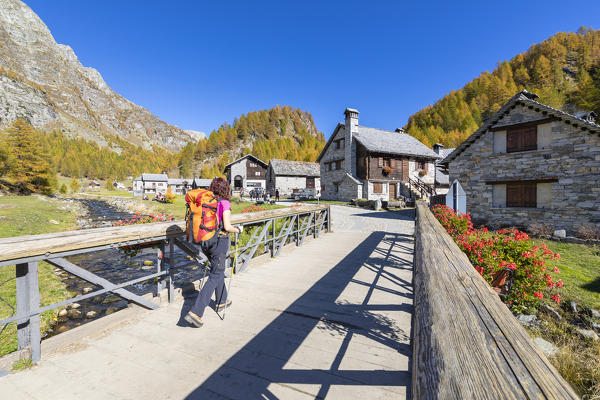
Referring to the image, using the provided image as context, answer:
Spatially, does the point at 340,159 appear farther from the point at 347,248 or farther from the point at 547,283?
the point at 547,283

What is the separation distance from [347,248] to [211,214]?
535cm

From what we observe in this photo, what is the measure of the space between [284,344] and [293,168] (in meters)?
41.9

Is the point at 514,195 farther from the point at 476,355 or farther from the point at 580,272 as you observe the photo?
the point at 476,355

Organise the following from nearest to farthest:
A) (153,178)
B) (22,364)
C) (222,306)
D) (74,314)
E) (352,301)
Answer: (22,364) < (222,306) < (352,301) < (74,314) < (153,178)

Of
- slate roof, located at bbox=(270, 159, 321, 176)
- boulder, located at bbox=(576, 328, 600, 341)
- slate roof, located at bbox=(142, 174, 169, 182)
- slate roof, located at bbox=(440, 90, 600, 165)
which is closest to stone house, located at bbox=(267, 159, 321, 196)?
slate roof, located at bbox=(270, 159, 321, 176)

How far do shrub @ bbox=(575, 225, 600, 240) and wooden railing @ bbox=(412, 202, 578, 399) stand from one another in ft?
46.9

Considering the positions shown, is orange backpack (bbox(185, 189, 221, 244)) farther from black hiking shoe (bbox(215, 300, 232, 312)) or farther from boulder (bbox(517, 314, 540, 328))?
boulder (bbox(517, 314, 540, 328))

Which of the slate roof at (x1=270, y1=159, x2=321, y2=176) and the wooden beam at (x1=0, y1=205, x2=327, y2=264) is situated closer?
the wooden beam at (x1=0, y1=205, x2=327, y2=264)

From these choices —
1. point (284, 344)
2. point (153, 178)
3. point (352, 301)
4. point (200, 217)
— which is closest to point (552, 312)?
point (352, 301)

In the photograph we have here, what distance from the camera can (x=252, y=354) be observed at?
8.74 ft

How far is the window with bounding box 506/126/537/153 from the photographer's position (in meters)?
13.2

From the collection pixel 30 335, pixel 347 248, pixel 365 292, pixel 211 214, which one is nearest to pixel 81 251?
pixel 30 335

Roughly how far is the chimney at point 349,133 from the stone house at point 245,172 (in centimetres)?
2079

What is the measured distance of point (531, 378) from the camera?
79cm
